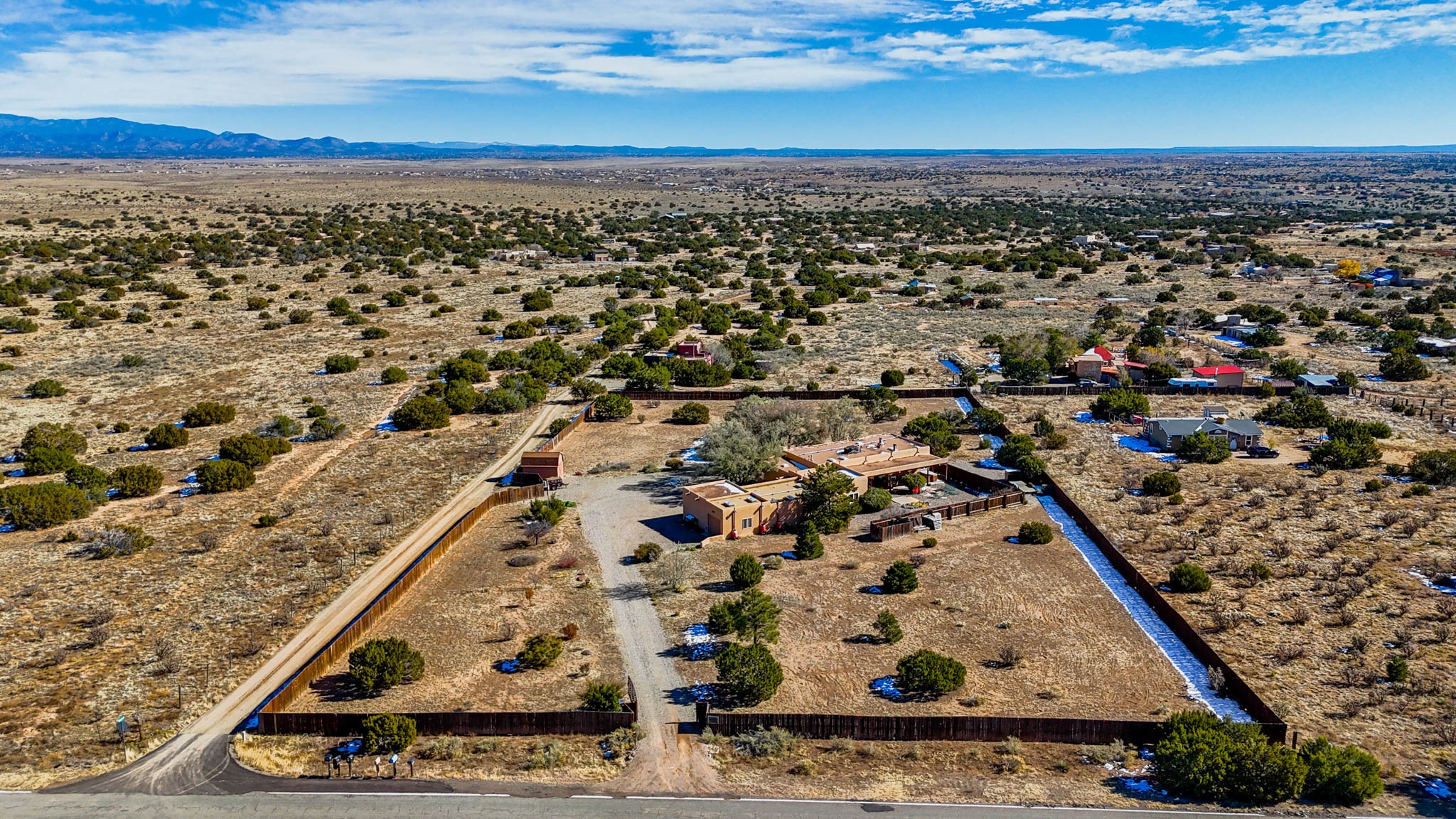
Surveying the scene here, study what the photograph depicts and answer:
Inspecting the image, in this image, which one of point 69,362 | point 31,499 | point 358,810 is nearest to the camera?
point 358,810

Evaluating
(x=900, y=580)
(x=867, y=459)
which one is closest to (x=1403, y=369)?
(x=867, y=459)

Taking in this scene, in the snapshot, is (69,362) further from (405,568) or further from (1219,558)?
(1219,558)

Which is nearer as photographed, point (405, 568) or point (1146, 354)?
point (405, 568)

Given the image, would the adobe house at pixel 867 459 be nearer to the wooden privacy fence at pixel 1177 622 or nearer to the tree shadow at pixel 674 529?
the tree shadow at pixel 674 529

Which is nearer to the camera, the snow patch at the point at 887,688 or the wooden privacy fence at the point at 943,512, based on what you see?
the snow patch at the point at 887,688

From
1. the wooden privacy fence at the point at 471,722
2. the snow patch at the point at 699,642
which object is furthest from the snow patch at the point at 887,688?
the wooden privacy fence at the point at 471,722

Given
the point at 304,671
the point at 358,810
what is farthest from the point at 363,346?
the point at 358,810
